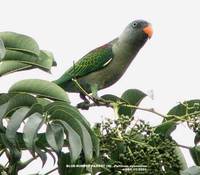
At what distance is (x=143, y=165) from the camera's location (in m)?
2.06

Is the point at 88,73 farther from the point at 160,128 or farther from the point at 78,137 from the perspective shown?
the point at 78,137

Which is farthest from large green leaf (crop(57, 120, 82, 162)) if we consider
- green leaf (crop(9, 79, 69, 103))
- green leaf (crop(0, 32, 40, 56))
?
green leaf (crop(0, 32, 40, 56))

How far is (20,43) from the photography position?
233 centimetres

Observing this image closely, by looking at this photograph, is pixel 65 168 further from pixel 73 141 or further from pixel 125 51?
pixel 125 51

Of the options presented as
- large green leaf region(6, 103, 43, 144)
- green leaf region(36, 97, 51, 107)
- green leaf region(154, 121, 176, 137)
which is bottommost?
green leaf region(154, 121, 176, 137)

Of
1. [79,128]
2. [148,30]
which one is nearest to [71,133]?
[79,128]

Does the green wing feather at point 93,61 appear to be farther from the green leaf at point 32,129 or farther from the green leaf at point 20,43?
the green leaf at point 32,129

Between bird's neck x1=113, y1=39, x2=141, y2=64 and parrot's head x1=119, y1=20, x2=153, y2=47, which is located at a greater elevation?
parrot's head x1=119, y1=20, x2=153, y2=47

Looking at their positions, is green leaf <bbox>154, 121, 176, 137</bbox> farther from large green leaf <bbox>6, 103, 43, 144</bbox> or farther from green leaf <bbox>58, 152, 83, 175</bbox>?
large green leaf <bbox>6, 103, 43, 144</bbox>

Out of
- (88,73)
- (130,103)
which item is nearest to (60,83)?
(88,73)

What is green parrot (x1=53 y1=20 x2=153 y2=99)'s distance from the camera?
155 inches

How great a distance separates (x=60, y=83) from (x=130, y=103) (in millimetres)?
1244

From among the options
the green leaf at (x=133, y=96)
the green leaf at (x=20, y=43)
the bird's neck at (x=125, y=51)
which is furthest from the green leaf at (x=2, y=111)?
the bird's neck at (x=125, y=51)

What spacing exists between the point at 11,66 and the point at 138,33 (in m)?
1.91
